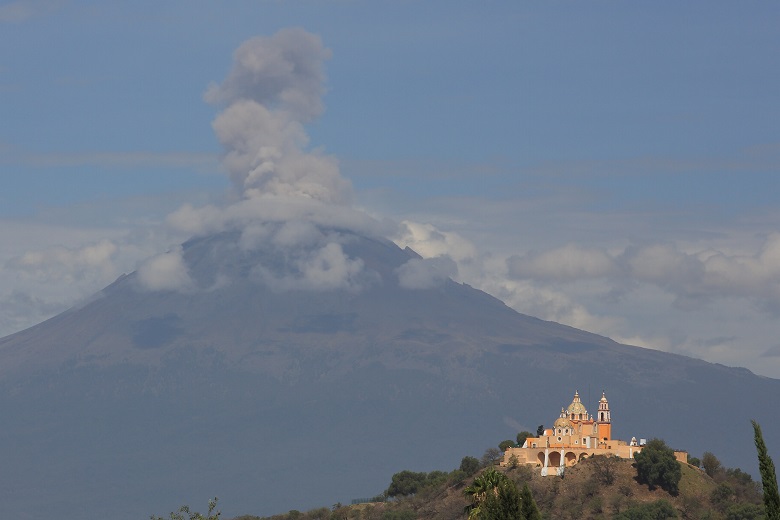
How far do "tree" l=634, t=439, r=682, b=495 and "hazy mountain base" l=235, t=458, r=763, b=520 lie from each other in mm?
727

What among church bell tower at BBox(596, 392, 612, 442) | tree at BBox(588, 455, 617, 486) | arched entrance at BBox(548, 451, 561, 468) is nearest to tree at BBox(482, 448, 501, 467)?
arched entrance at BBox(548, 451, 561, 468)

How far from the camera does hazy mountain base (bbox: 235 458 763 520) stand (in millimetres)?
167250

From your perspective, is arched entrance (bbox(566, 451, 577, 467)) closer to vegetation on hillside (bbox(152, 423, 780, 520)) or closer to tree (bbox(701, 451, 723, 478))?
vegetation on hillside (bbox(152, 423, 780, 520))

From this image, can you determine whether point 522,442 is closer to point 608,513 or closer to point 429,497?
point 429,497

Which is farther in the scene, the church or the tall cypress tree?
the church

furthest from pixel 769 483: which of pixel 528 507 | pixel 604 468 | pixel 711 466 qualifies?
pixel 711 466

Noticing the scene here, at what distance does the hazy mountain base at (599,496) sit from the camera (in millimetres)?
167250

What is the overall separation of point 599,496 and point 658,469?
6635 millimetres

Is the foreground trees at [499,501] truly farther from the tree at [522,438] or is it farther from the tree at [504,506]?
the tree at [522,438]

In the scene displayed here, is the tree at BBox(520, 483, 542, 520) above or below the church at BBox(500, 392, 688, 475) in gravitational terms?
below

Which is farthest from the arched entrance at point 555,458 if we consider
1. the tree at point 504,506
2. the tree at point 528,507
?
the tree at point 504,506

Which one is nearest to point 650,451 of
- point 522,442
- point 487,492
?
point 522,442

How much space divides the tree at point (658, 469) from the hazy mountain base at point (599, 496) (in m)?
0.73

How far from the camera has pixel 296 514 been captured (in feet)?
634
